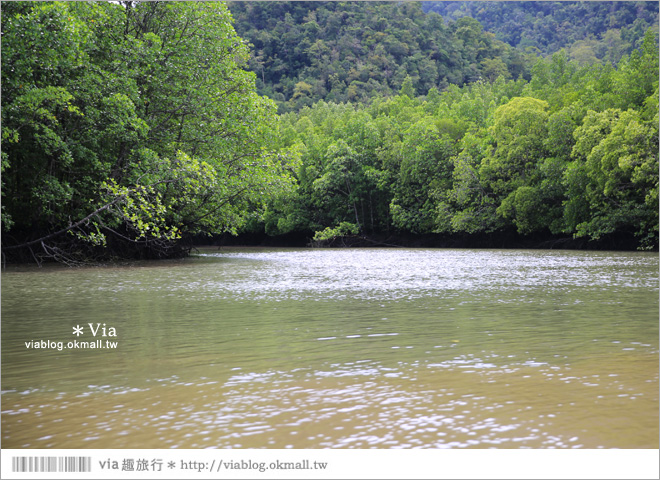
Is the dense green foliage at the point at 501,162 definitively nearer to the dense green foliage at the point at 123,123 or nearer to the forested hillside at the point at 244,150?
the forested hillside at the point at 244,150

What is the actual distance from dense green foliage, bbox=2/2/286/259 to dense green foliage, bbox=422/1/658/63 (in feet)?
262

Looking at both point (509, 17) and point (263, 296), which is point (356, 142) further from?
Answer: point (509, 17)

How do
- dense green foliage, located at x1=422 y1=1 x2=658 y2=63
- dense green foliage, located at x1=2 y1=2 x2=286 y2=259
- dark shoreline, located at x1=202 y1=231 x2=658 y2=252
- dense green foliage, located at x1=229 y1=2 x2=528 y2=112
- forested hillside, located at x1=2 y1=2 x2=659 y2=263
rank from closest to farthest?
dense green foliage, located at x1=2 y1=2 x2=286 y2=259 < forested hillside, located at x1=2 y1=2 x2=659 y2=263 < dark shoreline, located at x1=202 y1=231 x2=658 y2=252 < dense green foliage, located at x1=422 y1=1 x2=658 y2=63 < dense green foliage, located at x1=229 y1=2 x2=528 y2=112

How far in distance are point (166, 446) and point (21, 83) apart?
1787cm

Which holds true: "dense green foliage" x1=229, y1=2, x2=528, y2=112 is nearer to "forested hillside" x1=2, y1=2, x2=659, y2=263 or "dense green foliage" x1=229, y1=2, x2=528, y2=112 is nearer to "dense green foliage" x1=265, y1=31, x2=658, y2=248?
"forested hillside" x1=2, y1=2, x2=659, y2=263

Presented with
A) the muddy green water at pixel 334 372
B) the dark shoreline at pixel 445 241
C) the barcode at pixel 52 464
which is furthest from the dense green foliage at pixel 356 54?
the barcode at pixel 52 464

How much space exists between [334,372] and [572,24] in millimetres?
129754

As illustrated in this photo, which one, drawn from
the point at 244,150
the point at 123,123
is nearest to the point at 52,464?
the point at 123,123

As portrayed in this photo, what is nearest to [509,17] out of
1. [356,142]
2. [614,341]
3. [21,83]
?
[356,142]

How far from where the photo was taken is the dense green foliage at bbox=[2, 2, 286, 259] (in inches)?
779

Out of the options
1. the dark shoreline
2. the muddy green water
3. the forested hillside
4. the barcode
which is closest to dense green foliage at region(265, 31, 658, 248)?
the forested hillside

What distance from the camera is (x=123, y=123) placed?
78.2 feet

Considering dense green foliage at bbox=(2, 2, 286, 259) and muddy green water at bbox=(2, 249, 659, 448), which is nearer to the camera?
muddy green water at bbox=(2, 249, 659, 448)

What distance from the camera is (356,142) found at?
69.4 m
